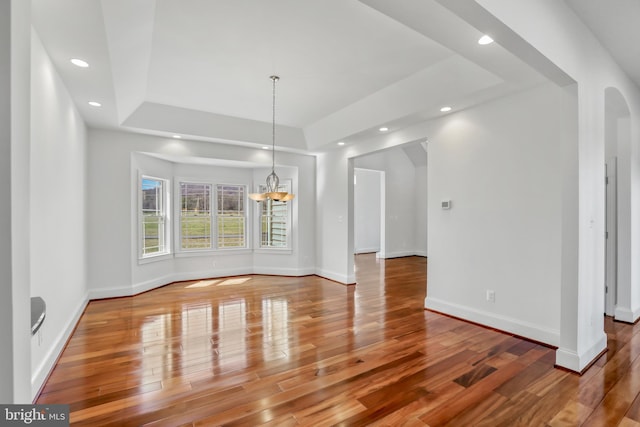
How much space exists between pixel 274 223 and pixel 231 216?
98 centimetres

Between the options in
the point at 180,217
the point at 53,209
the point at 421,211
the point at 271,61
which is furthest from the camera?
the point at 421,211

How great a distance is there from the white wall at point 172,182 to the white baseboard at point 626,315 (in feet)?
16.2

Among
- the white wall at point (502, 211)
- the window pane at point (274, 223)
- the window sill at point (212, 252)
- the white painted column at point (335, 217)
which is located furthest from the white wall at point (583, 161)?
the window sill at point (212, 252)

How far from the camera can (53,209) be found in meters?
2.94

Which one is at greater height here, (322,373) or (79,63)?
(79,63)

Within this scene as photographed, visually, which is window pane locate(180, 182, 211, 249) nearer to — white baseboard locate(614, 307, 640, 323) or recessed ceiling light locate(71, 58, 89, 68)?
recessed ceiling light locate(71, 58, 89, 68)

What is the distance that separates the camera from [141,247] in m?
5.41

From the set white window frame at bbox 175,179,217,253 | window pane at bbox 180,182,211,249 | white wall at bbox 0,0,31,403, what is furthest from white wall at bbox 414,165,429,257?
Answer: white wall at bbox 0,0,31,403

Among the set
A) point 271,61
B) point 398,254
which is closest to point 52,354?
point 271,61

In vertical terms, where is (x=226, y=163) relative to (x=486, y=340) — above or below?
above

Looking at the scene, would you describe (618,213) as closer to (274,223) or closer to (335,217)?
(335,217)

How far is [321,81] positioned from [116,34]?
2.23 meters

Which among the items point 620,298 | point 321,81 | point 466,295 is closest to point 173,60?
point 321,81

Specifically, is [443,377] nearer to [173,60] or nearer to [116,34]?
[116,34]
